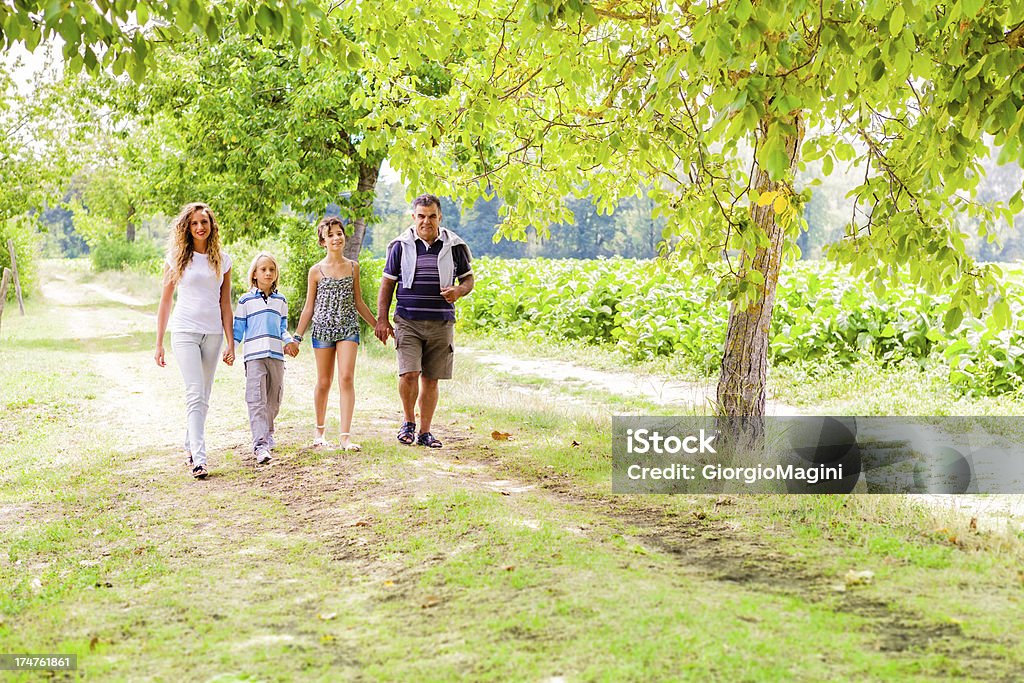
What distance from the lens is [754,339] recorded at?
725cm

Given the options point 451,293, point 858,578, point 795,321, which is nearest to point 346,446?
point 451,293

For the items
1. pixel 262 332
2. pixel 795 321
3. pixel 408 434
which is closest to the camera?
pixel 262 332

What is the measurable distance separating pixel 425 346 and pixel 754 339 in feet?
8.74

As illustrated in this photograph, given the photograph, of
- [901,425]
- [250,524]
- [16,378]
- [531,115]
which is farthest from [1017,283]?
[16,378]

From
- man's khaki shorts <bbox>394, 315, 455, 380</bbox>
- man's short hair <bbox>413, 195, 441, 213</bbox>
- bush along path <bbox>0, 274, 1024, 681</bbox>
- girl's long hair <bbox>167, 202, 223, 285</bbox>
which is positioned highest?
man's short hair <bbox>413, 195, 441, 213</bbox>

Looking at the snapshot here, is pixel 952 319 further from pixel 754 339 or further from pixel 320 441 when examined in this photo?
pixel 320 441

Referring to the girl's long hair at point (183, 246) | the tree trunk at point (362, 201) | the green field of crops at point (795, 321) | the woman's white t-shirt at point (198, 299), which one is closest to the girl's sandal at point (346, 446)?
the woman's white t-shirt at point (198, 299)

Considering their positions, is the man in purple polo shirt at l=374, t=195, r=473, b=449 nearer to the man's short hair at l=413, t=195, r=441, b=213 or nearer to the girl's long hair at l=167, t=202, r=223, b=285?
the man's short hair at l=413, t=195, r=441, b=213

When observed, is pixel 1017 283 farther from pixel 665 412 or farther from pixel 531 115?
pixel 531 115

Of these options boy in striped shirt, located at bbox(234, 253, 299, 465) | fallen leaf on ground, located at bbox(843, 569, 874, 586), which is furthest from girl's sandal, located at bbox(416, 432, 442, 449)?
fallen leaf on ground, located at bbox(843, 569, 874, 586)

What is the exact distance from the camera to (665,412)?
34.9 feet

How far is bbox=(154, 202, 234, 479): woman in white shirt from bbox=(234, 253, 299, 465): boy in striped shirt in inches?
9.6

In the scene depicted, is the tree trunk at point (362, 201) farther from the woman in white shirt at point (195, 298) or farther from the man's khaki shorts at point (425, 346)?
the woman in white shirt at point (195, 298)

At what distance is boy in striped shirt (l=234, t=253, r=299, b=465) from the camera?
24.1 ft
